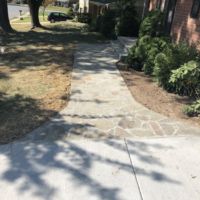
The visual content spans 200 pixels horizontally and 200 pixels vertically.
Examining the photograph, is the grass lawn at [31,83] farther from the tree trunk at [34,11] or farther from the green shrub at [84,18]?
the green shrub at [84,18]

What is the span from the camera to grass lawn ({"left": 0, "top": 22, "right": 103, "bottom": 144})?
5.27 m

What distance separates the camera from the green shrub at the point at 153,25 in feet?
29.8

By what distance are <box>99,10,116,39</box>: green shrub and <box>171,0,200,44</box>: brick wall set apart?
5.45 metres

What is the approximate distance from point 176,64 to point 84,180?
13.5ft

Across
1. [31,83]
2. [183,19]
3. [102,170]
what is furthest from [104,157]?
[183,19]

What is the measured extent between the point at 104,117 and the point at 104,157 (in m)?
1.33

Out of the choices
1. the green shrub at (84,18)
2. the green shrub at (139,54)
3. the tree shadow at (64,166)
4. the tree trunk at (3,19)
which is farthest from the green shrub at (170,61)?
the green shrub at (84,18)

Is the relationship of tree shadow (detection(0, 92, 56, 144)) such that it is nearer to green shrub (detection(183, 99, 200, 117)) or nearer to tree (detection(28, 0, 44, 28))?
green shrub (detection(183, 99, 200, 117))

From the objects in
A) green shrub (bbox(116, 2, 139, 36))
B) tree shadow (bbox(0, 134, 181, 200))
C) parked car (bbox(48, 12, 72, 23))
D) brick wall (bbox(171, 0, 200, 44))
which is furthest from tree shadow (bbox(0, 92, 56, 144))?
parked car (bbox(48, 12, 72, 23))

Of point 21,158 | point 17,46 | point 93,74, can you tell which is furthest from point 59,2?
point 21,158

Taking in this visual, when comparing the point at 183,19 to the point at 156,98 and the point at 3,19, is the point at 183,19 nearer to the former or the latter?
the point at 156,98

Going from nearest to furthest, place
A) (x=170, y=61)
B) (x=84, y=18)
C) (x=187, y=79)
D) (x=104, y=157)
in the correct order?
(x=104, y=157), (x=187, y=79), (x=170, y=61), (x=84, y=18)

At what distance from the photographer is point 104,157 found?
4238mm

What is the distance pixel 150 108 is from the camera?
5883 millimetres
